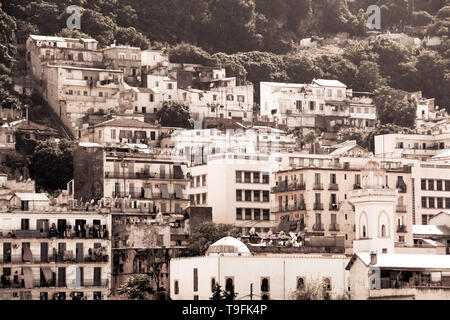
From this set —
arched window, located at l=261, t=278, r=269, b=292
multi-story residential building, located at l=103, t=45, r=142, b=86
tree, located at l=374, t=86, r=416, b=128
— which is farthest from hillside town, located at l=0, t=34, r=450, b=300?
tree, located at l=374, t=86, r=416, b=128

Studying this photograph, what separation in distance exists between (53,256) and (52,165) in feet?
106

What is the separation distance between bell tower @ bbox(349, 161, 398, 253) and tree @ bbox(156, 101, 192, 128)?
50195 millimetres

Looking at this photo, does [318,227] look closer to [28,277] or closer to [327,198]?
[327,198]

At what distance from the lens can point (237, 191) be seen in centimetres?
12069

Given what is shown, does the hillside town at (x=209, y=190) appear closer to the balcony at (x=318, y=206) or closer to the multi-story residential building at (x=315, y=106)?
the multi-story residential building at (x=315, y=106)

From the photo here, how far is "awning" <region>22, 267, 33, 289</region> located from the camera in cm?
10188

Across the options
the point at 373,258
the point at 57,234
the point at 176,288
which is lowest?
the point at 176,288

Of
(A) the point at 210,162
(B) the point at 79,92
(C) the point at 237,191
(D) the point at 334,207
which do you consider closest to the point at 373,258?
(D) the point at 334,207

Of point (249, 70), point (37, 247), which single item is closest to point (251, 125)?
point (249, 70)

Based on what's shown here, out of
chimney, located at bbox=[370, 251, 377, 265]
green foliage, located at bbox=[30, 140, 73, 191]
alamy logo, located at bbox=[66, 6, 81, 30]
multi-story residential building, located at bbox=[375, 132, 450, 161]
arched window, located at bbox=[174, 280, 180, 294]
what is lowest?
arched window, located at bbox=[174, 280, 180, 294]

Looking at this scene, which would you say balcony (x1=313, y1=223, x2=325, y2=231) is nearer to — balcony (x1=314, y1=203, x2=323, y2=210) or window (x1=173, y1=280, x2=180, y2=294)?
balcony (x1=314, y1=203, x2=323, y2=210)

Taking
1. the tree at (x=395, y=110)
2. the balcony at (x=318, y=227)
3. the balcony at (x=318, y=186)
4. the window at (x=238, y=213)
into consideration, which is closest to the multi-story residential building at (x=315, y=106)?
the tree at (x=395, y=110)

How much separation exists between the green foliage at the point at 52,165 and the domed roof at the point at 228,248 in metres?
34.6

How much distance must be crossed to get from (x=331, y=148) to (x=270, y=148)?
965 centimetres
